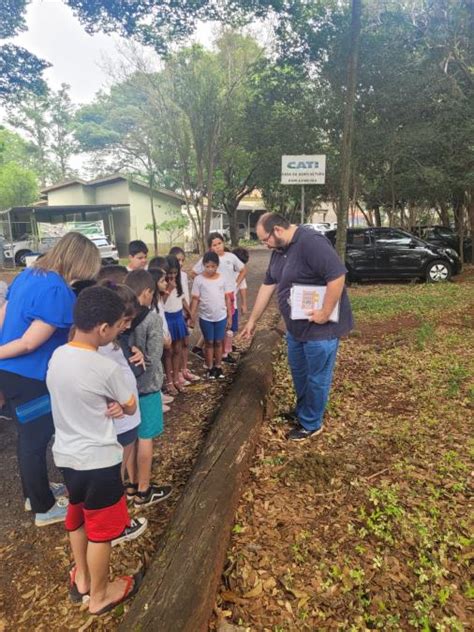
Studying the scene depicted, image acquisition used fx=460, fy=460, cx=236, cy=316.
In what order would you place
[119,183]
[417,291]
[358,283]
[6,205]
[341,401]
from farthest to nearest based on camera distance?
1. [6,205]
2. [119,183]
3. [358,283]
4. [417,291]
5. [341,401]

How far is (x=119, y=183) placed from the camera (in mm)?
27719

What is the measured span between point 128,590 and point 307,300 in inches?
87.8

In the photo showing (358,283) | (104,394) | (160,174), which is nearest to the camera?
(104,394)

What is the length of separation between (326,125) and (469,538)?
14448mm

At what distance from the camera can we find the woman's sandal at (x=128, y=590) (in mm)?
2277

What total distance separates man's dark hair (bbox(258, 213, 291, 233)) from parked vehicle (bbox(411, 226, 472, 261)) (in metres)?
15.1

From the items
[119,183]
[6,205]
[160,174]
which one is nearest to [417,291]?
[160,174]

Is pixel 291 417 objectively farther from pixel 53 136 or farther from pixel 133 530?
pixel 53 136

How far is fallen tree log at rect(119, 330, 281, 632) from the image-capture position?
1984mm

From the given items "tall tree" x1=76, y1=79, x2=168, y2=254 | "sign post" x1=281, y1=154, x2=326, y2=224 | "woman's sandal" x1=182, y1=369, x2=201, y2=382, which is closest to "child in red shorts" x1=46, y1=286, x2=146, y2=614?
"woman's sandal" x1=182, y1=369, x2=201, y2=382

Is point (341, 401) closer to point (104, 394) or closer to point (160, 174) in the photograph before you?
point (104, 394)

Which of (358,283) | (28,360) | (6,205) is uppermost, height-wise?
(6,205)

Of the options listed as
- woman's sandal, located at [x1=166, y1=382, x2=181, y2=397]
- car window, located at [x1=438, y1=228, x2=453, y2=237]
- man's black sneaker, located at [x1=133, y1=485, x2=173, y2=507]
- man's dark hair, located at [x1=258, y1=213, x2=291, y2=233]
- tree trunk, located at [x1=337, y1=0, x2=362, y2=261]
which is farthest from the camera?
car window, located at [x1=438, y1=228, x2=453, y2=237]

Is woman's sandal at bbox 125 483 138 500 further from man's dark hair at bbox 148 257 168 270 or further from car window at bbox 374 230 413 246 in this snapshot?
car window at bbox 374 230 413 246
